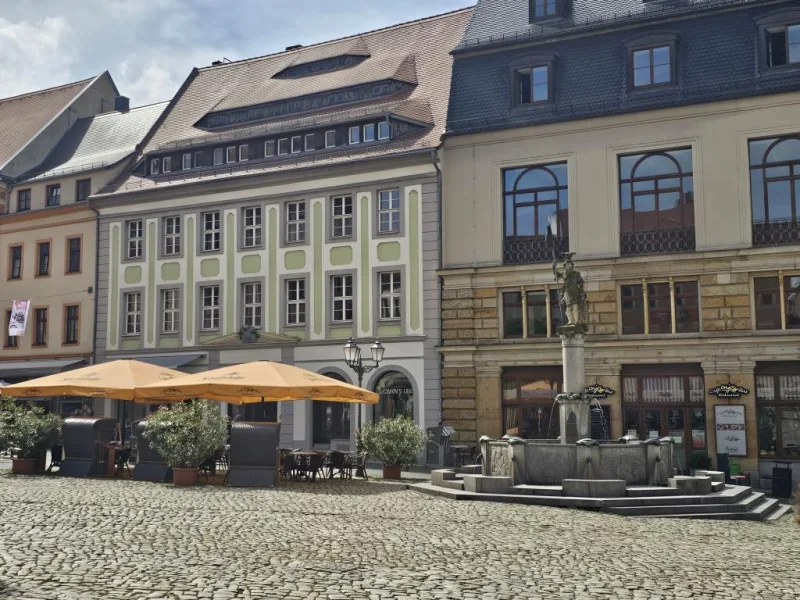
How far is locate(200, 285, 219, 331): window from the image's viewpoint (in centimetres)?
3509

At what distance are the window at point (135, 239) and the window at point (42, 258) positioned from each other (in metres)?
4.39

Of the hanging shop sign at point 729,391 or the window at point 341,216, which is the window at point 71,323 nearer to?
the window at point 341,216

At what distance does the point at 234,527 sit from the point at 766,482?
16.5 m

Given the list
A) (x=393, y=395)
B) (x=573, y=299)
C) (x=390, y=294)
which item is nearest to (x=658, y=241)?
(x=390, y=294)

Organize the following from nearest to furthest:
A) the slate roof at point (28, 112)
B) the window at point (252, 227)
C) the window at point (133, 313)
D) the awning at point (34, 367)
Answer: the window at point (252, 227), the window at point (133, 313), the awning at point (34, 367), the slate roof at point (28, 112)

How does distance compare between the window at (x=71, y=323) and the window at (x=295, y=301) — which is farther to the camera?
the window at (x=71, y=323)

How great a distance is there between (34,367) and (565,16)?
2296 centimetres

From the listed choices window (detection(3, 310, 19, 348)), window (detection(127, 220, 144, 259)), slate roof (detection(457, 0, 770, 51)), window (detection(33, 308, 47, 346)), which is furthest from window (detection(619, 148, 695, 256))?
window (detection(3, 310, 19, 348))

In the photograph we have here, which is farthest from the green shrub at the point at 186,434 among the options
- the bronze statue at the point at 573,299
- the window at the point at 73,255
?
the window at the point at 73,255

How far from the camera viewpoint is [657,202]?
28.5 meters

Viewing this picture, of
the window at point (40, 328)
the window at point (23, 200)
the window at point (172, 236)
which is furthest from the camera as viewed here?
the window at point (23, 200)

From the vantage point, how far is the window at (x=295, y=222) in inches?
1330

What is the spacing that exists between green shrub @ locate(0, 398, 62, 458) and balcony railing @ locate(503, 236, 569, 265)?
545 inches

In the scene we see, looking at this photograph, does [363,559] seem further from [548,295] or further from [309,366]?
[309,366]
